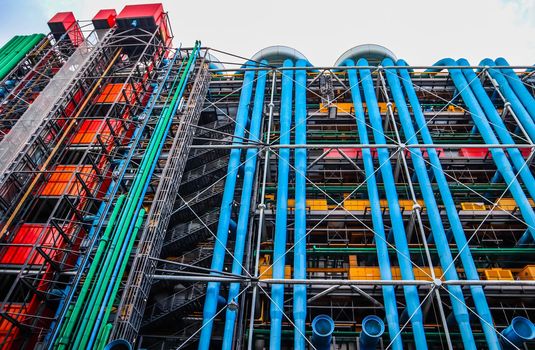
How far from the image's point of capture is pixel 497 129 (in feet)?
81.8

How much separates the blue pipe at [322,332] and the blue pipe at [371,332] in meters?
1.14

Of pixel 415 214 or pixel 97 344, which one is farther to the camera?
pixel 415 214

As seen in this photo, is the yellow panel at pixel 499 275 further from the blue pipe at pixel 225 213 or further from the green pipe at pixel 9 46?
the green pipe at pixel 9 46

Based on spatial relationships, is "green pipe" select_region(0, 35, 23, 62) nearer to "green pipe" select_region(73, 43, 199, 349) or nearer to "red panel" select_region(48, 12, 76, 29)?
"red panel" select_region(48, 12, 76, 29)

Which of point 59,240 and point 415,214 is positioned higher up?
point 415,214

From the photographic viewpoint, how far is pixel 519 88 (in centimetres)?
2778

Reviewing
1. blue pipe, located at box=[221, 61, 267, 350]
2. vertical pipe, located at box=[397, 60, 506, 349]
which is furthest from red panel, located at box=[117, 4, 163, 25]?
vertical pipe, located at box=[397, 60, 506, 349]

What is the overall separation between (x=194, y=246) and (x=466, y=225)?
13.8m

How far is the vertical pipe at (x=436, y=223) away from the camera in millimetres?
16844

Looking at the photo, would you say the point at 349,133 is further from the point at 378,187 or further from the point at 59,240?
the point at 59,240

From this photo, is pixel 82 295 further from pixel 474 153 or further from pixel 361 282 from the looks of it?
pixel 474 153

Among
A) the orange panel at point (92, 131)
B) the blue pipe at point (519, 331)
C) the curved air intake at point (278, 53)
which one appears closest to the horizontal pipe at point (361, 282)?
the blue pipe at point (519, 331)

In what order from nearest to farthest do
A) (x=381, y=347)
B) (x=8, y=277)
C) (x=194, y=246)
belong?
(x=381, y=347) < (x=8, y=277) < (x=194, y=246)

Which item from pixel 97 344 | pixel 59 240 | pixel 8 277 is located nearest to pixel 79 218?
pixel 59 240
